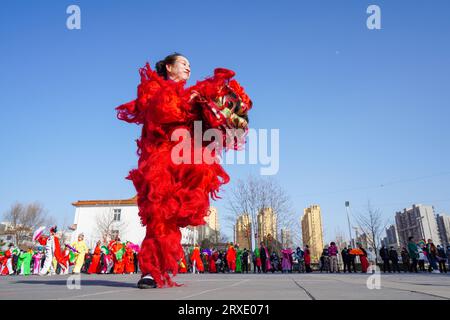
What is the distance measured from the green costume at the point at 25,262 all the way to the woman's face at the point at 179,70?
17344mm

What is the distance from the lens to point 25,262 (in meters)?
16.8

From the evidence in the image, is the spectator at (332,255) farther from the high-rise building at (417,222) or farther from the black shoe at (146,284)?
the high-rise building at (417,222)

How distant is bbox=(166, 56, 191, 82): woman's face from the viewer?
4035 mm

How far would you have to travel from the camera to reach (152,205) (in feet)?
10.9

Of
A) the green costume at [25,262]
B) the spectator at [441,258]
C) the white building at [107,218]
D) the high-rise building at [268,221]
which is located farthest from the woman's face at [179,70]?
the white building at [107,218]

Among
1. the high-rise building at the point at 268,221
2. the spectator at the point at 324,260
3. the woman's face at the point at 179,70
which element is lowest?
the spectator at the point at 324,260

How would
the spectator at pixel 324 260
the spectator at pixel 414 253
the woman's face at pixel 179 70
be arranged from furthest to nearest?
1. the spectator at pixel 324 260
2. the spectator at pixel 414 253
3. the woman's face at pixel 179 70

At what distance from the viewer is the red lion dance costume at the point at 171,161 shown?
3.29m

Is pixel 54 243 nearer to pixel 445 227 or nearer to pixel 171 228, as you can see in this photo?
pixel 171 228

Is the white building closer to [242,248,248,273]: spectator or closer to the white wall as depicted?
the white wall

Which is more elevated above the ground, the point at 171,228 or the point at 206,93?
the point at 206,93

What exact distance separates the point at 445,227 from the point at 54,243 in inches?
4086

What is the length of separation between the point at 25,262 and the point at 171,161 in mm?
17525
